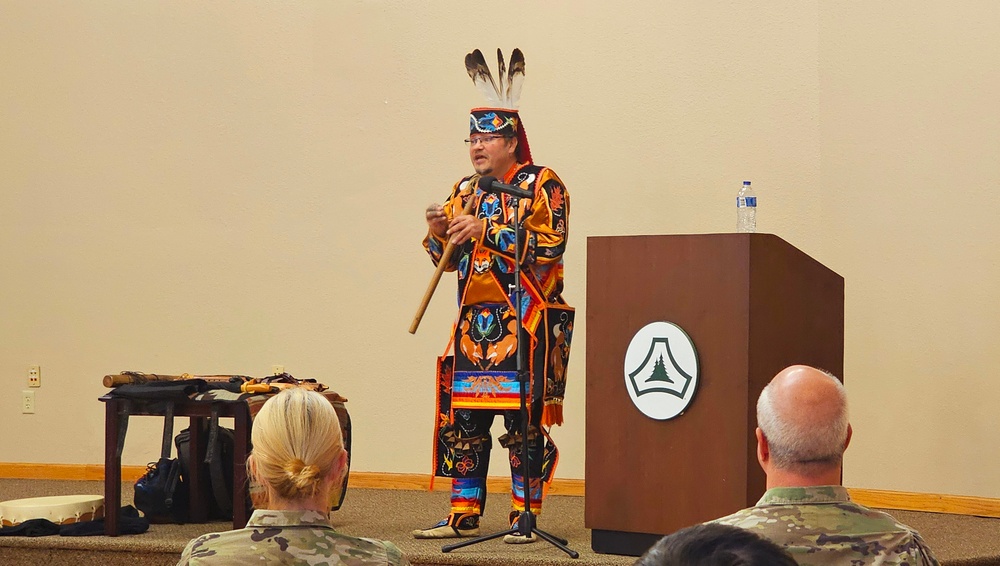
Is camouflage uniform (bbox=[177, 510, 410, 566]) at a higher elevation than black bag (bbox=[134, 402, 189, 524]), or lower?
higher

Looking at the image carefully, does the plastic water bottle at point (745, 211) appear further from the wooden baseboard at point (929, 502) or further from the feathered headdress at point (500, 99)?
the wooden baseboard at point (929, 502)

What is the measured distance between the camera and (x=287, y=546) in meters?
1.79

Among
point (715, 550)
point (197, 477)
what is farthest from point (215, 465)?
point (715, 550)

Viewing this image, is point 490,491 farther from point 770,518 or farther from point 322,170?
point 770,518

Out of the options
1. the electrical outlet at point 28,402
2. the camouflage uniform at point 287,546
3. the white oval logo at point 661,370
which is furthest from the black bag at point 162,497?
the camouflage uniform at point 287,546

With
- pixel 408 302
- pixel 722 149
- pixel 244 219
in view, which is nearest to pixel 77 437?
pixel 244 219

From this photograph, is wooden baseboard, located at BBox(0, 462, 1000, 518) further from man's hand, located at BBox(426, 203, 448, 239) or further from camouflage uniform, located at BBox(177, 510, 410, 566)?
camouflage uniform, located at BBox(177, 510, 410, 566)

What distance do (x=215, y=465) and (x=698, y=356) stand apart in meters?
1.91

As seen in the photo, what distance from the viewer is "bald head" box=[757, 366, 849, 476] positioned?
1833 mm

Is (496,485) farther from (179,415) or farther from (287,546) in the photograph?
(287,546)

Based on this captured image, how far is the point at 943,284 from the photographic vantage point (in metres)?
4.97

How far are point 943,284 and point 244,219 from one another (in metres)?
3.43

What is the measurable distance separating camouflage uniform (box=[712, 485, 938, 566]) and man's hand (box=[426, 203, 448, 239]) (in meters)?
2.22

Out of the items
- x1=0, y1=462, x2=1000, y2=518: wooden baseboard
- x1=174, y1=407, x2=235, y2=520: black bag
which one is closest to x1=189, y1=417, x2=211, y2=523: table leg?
x1=174, y1=407, x2=235, y2=520: black bag
